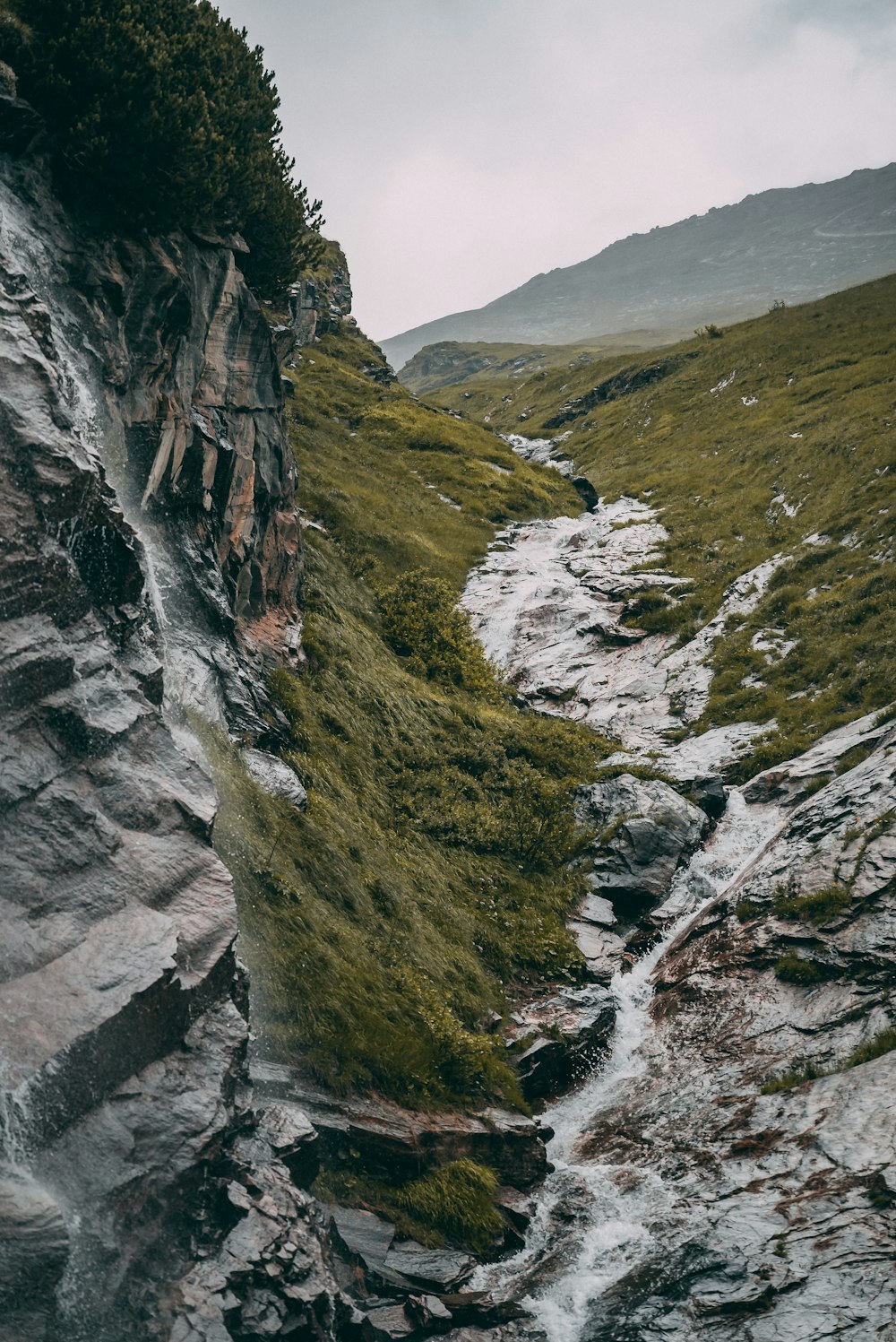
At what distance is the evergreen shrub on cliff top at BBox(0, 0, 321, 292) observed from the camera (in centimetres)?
2053

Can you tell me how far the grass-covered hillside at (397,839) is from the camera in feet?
66.1

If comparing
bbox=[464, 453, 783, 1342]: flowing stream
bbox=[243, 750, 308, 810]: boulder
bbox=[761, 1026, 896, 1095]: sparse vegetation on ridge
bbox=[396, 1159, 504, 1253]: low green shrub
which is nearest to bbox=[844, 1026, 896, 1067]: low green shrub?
bbox=[761, 1026, 896, 1095]: sparse vegetation on ridge

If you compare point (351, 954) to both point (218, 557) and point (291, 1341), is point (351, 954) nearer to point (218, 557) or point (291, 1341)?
point (291, 1341)

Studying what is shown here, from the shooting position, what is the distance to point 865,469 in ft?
170

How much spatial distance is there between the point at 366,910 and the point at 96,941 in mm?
11046

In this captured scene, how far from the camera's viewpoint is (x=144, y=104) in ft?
70.8

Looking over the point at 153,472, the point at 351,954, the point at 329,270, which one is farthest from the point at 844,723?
the point at 329,270

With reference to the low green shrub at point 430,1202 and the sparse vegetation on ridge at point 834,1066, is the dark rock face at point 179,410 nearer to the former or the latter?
the low green shrub at point 430,1202

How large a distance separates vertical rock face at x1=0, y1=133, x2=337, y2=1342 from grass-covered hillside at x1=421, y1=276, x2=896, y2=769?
24.8 metres

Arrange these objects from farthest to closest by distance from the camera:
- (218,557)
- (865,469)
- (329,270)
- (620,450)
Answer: (329,270)
(620,450)
(865,469)
(218,557)

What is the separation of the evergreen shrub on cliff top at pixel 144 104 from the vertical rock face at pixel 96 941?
176cm

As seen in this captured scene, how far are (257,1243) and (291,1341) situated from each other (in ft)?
4.51

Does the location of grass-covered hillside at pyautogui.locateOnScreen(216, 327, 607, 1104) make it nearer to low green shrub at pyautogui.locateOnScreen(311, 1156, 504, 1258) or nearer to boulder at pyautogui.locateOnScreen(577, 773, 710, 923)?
boulder at pyautogui.locateOnScreen(577, 773, 710, 923)

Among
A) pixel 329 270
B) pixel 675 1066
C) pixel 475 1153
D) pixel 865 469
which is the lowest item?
pixel 675 1066
